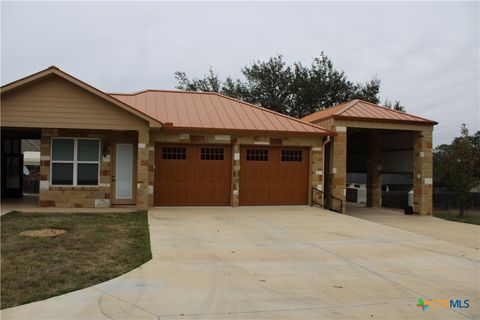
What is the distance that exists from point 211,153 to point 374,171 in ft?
34.4

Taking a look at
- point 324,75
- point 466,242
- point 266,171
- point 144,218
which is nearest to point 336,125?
point 266,171

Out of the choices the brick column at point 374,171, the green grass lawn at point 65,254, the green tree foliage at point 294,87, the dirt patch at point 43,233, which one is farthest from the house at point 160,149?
the green tree foliage at point 294,87

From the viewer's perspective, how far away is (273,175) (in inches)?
669

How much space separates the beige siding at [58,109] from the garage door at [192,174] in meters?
2.36

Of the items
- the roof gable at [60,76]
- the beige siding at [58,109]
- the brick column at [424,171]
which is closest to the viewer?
the roof gable at [60,76]

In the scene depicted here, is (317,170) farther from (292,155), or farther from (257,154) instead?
(257,154)

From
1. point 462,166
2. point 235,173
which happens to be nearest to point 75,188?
point 235,173

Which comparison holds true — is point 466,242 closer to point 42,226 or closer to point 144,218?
point 144,218

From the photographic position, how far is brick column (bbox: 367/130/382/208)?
2248 centimetres

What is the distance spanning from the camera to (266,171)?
16953 millimetres

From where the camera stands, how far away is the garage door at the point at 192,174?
1594 centimetres

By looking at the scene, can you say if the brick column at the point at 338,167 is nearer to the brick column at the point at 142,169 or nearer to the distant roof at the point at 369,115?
the distant roof at the point at 369,115

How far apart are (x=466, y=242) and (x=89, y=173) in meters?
12.2

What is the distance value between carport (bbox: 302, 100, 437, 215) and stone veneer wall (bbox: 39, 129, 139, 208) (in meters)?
7.96
